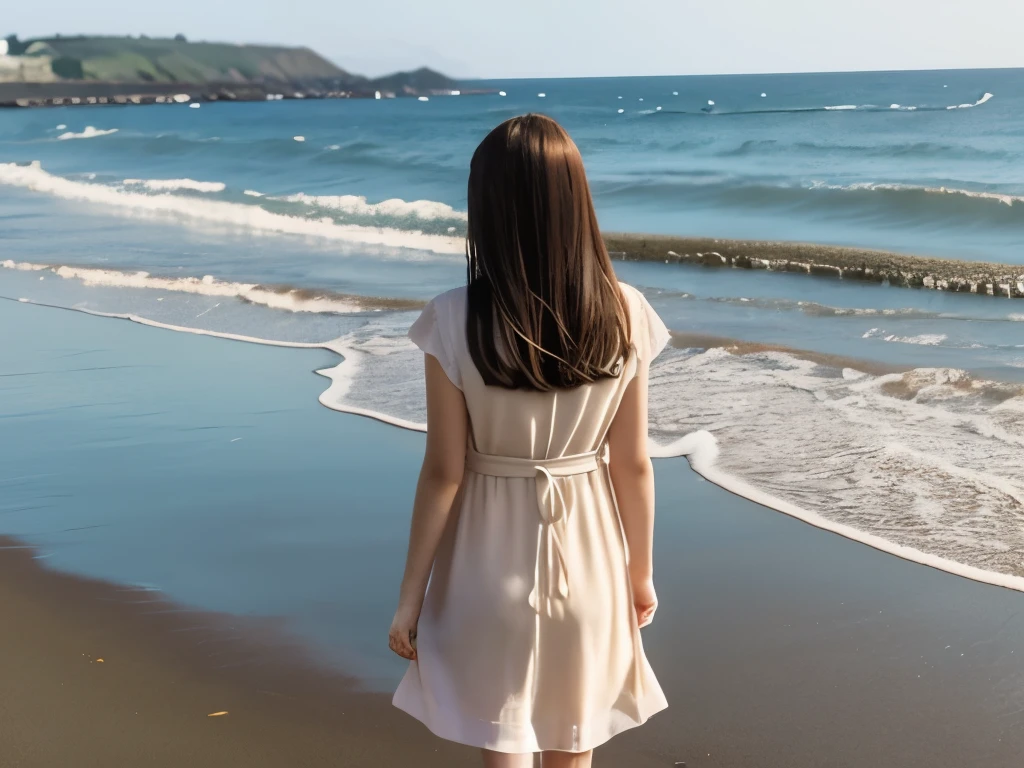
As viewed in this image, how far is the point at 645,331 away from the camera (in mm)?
1894

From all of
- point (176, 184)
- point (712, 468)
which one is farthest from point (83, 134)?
point (712, 468)

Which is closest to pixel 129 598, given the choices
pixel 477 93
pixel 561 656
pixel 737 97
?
pixel 561 656

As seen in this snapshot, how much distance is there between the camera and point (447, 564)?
1.95 metres

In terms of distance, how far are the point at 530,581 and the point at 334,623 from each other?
180 centimetres

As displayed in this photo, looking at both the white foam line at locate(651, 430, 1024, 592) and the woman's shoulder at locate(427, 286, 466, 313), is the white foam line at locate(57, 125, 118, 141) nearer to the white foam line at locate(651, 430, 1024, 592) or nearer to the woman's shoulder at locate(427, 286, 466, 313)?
the white foam line at locate(651, 430, 1024, 592)

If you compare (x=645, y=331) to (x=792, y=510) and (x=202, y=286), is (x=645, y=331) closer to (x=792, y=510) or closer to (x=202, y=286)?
(x=792, y=510)

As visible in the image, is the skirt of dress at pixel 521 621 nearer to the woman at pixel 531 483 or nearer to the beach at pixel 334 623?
the woman at pixel 531 483

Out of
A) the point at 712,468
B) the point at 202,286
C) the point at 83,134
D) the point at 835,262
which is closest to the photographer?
the point at 712,468

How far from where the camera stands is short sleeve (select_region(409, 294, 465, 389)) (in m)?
1.78

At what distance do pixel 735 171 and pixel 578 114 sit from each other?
106ft

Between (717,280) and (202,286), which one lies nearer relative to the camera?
(202,286)

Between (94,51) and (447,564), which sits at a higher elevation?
(94,51)

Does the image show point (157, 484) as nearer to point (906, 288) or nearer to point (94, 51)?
point (906, 288)

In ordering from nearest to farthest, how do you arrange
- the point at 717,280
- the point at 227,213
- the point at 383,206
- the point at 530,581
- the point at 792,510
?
1. the point at 530,581
2. the point at 792,510
3. the point at 717,280
4. the point at 227,213
5. the point at 383,206
